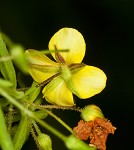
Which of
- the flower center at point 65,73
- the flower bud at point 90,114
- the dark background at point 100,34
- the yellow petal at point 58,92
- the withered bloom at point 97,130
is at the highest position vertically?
the flower center at point 65,73

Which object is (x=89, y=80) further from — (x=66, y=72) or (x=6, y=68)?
(x=6, y=68)

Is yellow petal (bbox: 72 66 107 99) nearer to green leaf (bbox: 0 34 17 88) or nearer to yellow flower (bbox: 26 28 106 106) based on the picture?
yellow flower (bbox: 26 28 106 106)

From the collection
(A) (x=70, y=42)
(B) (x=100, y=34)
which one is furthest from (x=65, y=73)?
(B) (x=100, y=34)

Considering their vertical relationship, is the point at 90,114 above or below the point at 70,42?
below

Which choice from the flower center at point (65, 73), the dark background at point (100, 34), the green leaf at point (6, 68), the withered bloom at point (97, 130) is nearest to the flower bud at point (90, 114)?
the withered bloom at point (97, 130)

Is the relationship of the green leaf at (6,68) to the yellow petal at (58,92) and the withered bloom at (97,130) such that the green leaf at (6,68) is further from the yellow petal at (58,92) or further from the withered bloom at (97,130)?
the withered bloom at (97,130)

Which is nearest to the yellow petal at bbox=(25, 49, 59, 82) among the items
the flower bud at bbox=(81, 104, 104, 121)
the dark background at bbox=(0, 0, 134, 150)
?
the flower bud at bbox=(81, 104, 104, 121)

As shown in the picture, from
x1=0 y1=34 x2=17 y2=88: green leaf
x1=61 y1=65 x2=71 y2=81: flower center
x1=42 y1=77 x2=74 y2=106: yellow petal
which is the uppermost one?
x1=0 y1=34 x2=17 y2=88: green leaf
